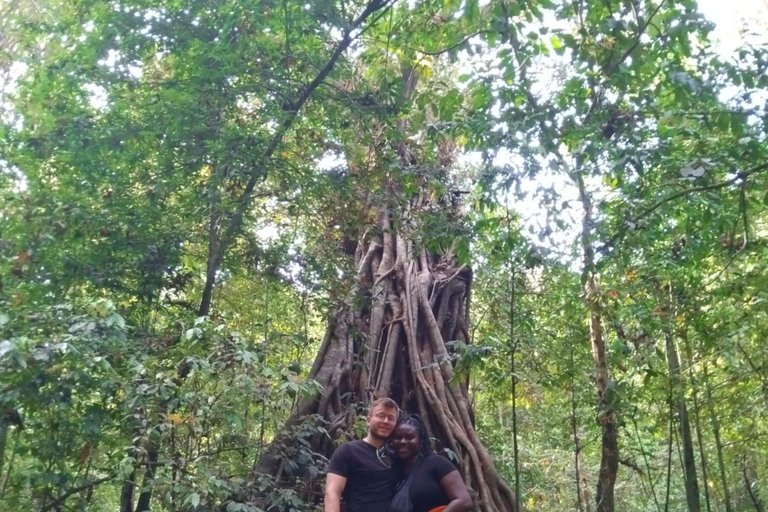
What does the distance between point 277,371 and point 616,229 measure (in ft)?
5.53

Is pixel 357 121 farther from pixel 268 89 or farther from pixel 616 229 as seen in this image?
pixel 616 229

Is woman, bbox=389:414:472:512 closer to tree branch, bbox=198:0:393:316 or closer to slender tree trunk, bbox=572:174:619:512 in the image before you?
tree branch, bbox=198:0:393:316

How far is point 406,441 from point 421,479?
14 cm

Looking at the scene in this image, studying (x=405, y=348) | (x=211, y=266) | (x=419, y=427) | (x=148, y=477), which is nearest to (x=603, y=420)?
(x=405, y=348)

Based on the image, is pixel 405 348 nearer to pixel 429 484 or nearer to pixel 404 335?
pixel 404 335

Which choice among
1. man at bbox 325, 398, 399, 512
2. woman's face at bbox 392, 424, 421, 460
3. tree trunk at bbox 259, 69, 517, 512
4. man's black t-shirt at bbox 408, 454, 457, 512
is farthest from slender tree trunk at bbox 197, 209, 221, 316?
man's black t-shirt at bbox 408, 454, 457, 512

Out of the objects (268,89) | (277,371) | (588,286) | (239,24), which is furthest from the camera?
(588,286)

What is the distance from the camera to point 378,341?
5.53 metres

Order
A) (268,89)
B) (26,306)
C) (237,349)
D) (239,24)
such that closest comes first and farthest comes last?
(26,306)
(237,349)
(239,24)
(268,89)

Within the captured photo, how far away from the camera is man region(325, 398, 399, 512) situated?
7.30 feet

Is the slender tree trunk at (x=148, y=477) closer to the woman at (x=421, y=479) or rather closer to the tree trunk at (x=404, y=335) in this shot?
the tree trunk at (x=404, y=335)

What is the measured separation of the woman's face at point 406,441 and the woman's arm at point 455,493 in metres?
0.14

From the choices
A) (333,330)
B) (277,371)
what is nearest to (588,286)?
(333,330)

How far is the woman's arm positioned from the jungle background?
83 cm
